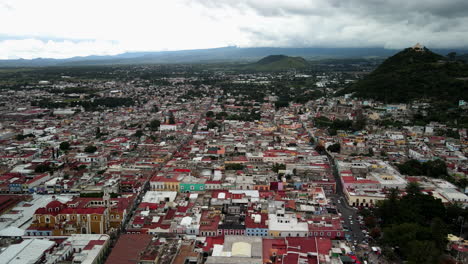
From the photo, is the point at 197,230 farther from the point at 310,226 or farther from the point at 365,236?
the point at 365,236

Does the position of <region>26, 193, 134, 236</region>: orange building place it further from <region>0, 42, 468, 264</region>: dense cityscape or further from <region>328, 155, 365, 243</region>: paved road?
<region>328, 155, 365, 243</region>: paved road

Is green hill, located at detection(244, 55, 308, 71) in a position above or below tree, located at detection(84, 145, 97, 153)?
above

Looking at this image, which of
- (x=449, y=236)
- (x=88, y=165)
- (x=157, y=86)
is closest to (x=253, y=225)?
(x=449, y=236)

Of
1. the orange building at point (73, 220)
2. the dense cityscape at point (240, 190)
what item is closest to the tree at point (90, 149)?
the dense cityscape at point (240, 190)

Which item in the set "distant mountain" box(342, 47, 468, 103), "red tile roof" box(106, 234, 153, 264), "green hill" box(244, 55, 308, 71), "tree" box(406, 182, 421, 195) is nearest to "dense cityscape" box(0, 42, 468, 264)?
"red tile roof" box(106, 234, 153, 264)

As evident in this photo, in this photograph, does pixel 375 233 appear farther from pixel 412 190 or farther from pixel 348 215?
pixel 412 190

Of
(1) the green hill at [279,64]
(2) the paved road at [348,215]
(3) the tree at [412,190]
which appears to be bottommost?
(2) the paved road at [348,215]

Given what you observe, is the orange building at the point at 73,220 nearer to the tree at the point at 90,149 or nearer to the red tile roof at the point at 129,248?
the red tile roof at the point at 129,248

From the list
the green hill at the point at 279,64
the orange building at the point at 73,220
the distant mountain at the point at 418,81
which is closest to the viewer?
the orange building at the point at 73,220
